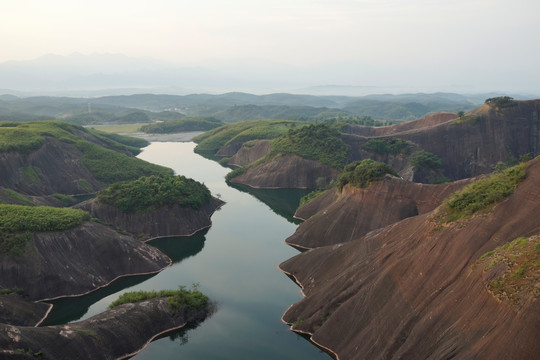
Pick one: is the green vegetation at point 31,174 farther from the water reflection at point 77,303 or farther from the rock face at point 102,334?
the rock face at point 102,334

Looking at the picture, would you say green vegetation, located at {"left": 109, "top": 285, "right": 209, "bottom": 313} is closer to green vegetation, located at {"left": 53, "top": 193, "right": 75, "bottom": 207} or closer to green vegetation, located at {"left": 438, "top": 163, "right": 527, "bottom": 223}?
green vegetation, located at {"left": 438, "top": 163, "right": 527, "bottom": 223}

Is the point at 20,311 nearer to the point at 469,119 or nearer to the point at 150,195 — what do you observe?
the point at 150,195

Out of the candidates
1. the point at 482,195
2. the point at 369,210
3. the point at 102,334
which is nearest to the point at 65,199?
the point at 102,334

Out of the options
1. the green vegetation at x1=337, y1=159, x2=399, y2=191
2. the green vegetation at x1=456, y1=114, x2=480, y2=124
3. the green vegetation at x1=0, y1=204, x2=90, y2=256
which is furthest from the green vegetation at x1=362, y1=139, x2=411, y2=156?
the green vegetation at x1=0, y1=204, x2=90, y2=256

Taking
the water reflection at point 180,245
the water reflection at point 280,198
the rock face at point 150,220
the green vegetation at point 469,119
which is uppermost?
the green vegetation at point 469,119

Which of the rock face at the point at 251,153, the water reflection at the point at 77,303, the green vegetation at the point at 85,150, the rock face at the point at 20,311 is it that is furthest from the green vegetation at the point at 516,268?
the rock face at the point at 251,153

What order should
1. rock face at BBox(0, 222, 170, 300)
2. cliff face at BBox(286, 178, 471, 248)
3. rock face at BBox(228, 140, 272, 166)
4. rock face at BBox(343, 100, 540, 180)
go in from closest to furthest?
rock face at BBox(0, 222, 170, 300), cliff face at BBox(286, 178, 471, 248), rock face at BBox(343, 100, 540, 180), rock face at BBox(228, 140, 272, 166)
